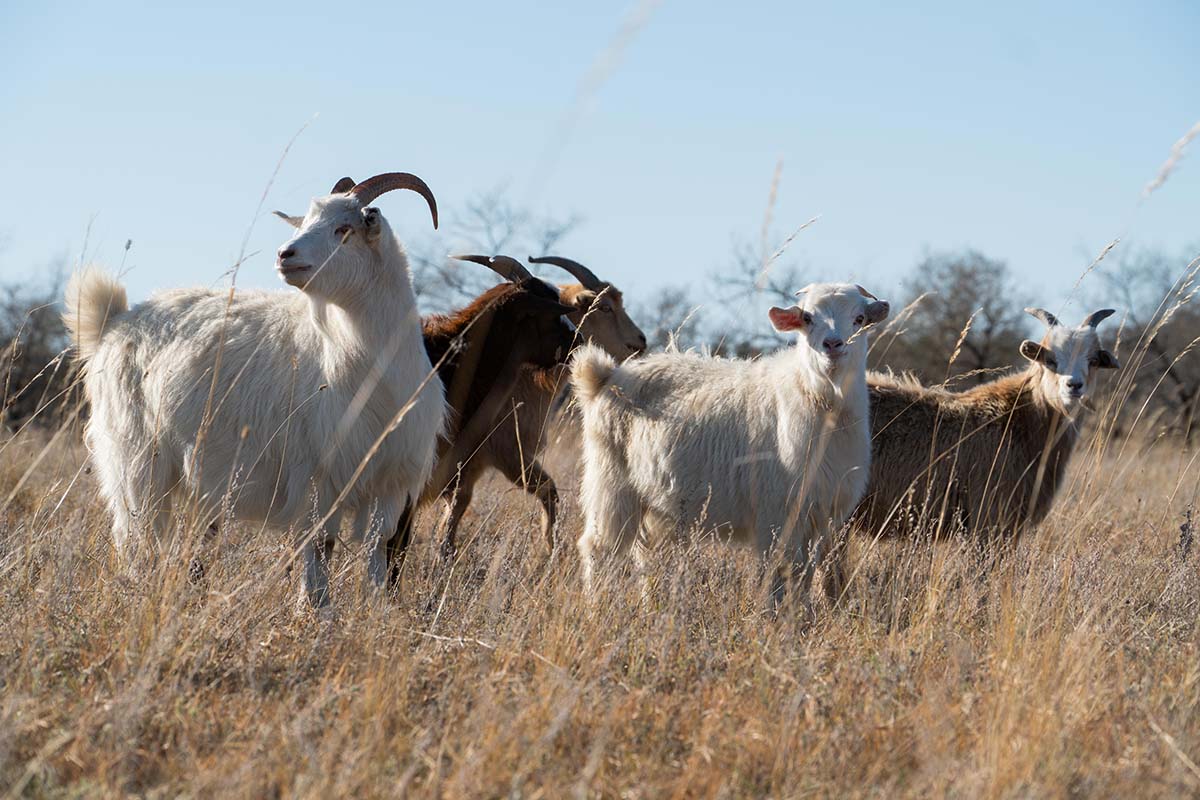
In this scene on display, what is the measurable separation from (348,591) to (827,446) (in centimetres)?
251

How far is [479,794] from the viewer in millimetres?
3070

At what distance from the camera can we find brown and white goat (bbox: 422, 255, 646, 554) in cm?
819

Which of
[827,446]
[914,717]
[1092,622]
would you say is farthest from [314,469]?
[1092,622]

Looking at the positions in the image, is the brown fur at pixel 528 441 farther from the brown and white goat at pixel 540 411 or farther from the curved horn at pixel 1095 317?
the curved horn at pixel 1095 317

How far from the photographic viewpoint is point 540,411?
8883 mm

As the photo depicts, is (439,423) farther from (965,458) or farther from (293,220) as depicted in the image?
(965,458)

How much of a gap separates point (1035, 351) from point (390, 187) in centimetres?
A: 436

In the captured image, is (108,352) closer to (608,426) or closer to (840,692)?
(608,426)

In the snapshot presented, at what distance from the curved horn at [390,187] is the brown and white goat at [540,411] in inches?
Answer: 80.8

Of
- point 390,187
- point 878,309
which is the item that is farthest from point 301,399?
point 878,309

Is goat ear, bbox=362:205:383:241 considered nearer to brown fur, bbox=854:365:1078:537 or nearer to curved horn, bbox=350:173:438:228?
curved horn, bbox=350:173:438:228

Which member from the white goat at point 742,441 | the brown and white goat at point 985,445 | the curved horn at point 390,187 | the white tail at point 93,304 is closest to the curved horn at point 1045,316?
the brown and white goat at point 985,445

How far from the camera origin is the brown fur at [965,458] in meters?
7.43

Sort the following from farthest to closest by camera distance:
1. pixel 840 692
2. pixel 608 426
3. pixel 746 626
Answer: pixel 608 426 < pixel 746 626 < pixel 840 692
